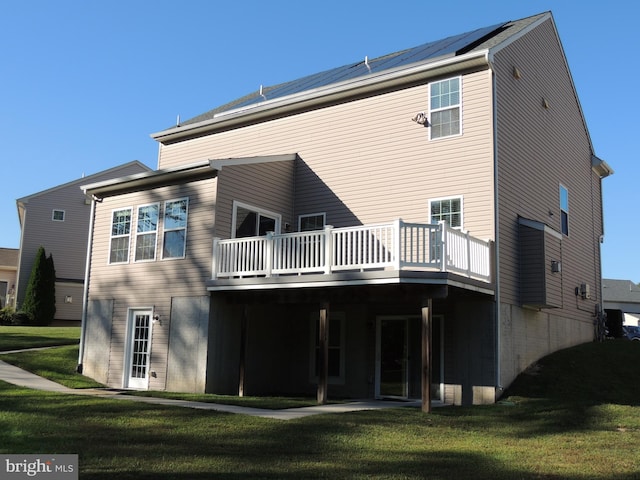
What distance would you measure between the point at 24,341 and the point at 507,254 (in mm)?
16452

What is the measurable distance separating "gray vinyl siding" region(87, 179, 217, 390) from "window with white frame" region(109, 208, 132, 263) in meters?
0.18

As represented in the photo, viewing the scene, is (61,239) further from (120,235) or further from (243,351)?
(243,351)

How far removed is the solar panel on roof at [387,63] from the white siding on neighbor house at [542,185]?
1.29 m

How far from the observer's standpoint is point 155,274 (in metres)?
16.2

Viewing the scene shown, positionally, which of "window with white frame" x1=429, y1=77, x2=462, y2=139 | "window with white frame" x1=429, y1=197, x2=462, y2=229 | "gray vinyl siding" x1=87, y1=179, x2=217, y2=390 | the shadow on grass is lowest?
the shadow on grass

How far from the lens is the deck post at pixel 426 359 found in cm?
1155

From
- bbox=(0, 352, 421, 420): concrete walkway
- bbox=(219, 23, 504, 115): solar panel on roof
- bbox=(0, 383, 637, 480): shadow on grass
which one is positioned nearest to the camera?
bbox=(0, 383, 637, 480): shadow on grass

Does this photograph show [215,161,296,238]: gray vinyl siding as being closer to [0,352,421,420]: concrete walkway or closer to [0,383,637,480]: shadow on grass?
[0,352,421,420]: concrete walkway

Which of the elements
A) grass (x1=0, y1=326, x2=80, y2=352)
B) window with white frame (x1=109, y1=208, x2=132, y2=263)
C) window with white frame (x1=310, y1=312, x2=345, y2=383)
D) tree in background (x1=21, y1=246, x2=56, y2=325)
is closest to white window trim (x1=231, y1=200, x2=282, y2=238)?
window with white frame (x1=310, y1=312, x2=345, y2=383)

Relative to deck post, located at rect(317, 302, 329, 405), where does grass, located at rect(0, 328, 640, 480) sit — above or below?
below

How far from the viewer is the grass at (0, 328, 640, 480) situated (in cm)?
696

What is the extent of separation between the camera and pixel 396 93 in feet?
53.0

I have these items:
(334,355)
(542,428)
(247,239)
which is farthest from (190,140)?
(542,428)

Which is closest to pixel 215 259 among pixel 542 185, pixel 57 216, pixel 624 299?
pixel 542 185
